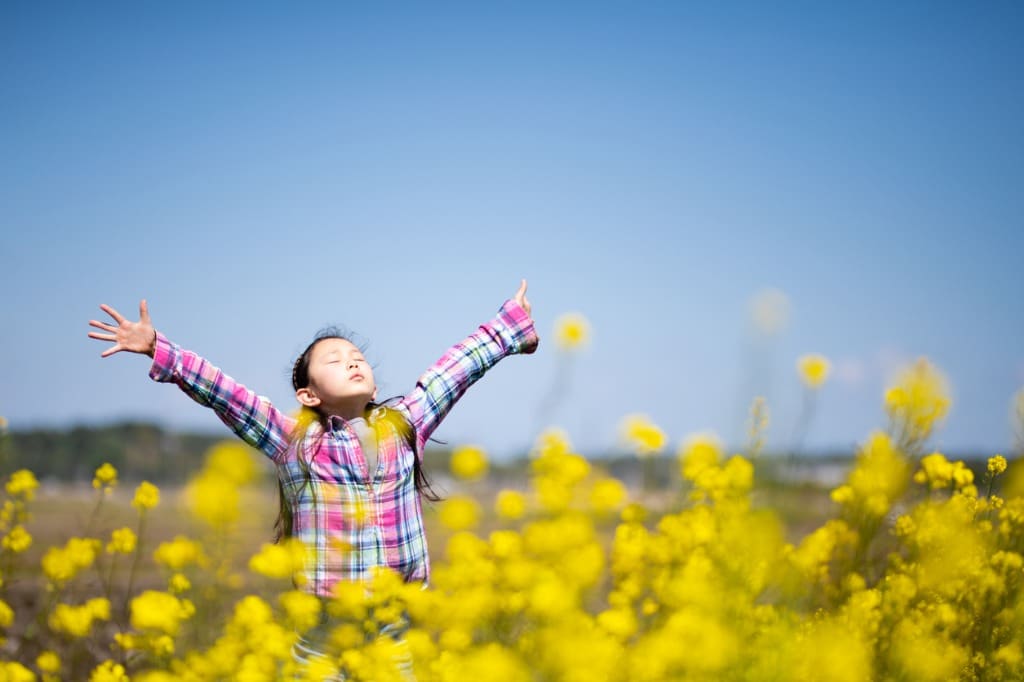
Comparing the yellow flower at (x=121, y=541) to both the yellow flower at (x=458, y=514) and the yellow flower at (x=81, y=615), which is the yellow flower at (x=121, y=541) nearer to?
the yellow flower at (x=81, y=615)

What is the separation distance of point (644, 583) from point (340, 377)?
121cm

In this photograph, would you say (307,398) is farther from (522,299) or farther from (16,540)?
(16,540)

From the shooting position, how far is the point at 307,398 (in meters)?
2.99

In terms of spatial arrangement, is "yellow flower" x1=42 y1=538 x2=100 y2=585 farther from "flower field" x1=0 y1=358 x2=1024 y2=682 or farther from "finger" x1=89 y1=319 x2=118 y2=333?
"finger" x1=89 y1=319 x2=118 y2=333

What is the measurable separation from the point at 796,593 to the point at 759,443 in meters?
0.46

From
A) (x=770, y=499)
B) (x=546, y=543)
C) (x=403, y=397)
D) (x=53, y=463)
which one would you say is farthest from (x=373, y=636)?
(x=53, y=463)

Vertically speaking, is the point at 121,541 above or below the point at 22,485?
below

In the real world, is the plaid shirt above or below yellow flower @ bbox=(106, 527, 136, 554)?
above

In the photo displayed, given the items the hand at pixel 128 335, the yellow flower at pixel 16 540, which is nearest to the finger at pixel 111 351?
the hand at pixel 128 335

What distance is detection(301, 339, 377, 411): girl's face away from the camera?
286 centimetres

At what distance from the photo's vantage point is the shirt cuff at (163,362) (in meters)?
2.82

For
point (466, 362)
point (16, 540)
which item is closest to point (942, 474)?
point (466, 362)

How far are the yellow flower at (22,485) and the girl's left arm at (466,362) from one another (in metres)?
1.99

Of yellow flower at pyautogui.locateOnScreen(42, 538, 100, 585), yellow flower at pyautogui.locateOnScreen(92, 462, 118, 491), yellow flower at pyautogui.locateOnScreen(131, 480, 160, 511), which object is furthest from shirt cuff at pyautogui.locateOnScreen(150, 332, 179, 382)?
yellow flower at pyautogui.locateOnScreen(42, 538, 100, 585)
